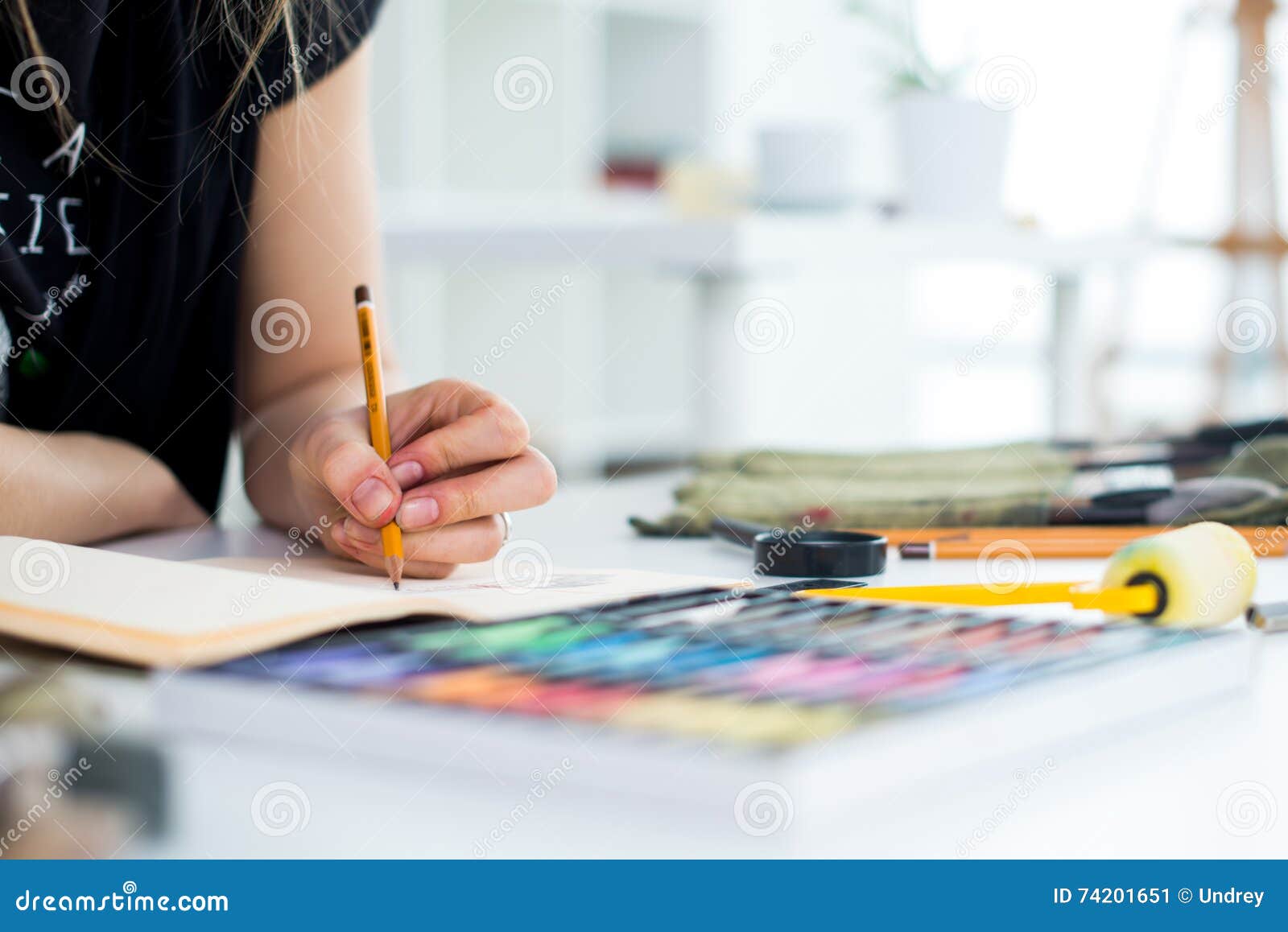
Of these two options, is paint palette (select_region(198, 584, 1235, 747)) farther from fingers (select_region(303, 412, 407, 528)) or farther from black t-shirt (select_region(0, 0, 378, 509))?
black t-shirt (select_region(0, 0, 378, 509))

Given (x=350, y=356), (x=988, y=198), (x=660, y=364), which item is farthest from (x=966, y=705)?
(x=660, y=364)

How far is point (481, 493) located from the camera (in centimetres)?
63

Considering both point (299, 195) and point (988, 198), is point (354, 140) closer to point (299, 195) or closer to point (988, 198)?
point (299, 195)

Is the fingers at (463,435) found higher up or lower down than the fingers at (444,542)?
higher up

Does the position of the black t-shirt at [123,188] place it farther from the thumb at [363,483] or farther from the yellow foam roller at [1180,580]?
the yellow foam roller at [1180,580]

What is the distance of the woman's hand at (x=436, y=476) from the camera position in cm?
61

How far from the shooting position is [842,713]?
1.17 feet

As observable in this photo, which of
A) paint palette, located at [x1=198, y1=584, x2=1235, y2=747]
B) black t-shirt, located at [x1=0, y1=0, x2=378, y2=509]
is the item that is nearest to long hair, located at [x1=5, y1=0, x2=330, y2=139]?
black t-shirt, located at [x1=0, y1=0, x2=378, y2=509]

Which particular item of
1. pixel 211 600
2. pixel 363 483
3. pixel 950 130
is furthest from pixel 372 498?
pixel 950 130

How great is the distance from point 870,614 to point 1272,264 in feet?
10.8

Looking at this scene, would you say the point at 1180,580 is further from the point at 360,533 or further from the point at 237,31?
the point at 237,31

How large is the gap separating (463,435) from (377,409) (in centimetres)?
5

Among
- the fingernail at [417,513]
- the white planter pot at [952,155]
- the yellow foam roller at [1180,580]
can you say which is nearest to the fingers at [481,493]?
the fingernail at [417,513]

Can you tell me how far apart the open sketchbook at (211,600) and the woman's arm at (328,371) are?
0.05m
